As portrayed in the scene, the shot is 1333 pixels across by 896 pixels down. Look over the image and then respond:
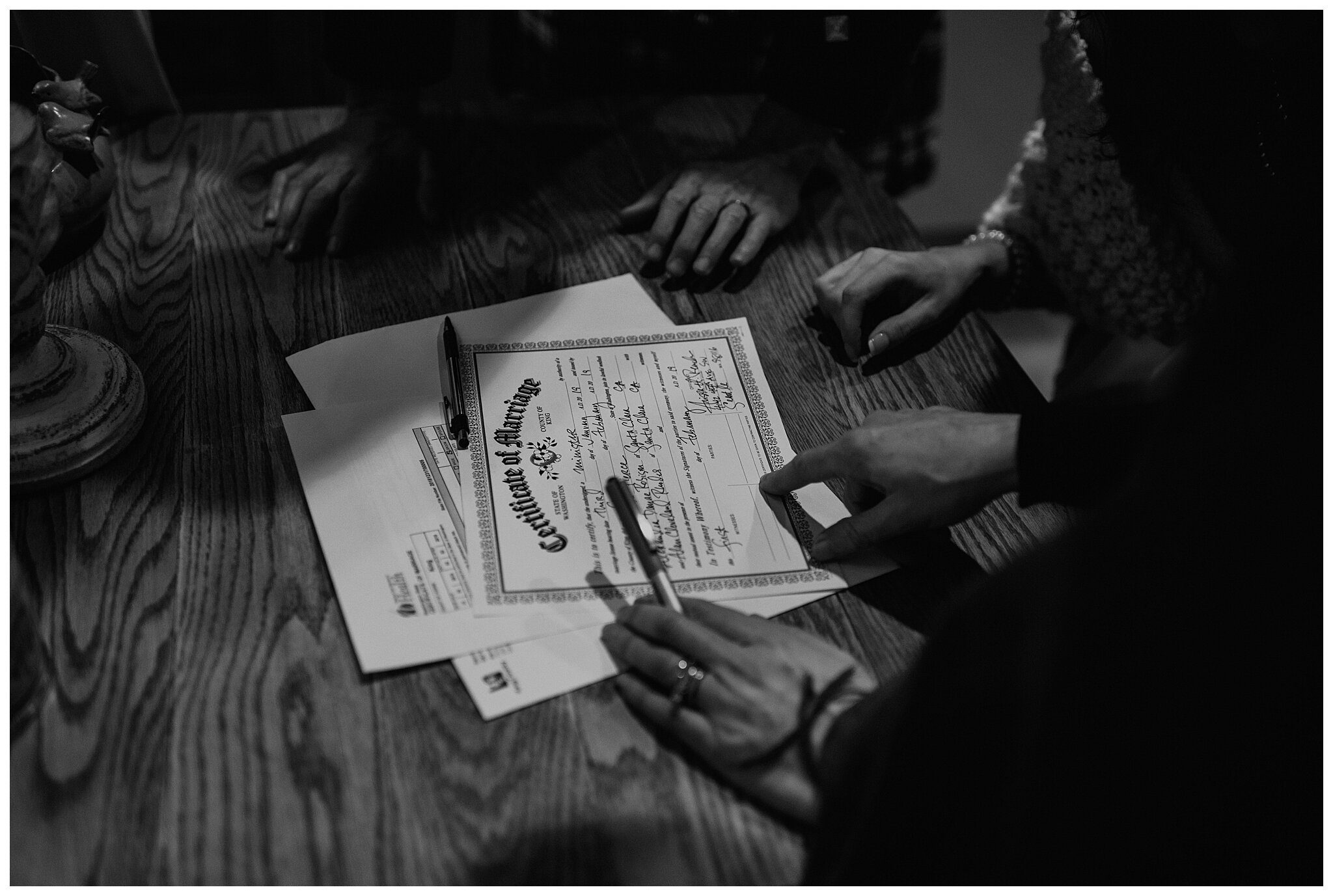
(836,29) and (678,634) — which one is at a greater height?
(836,29)

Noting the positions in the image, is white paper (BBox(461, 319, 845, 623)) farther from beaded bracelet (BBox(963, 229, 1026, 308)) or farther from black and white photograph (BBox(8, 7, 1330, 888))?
beaded bracelet (BBox(963, 229, 1026, 308))

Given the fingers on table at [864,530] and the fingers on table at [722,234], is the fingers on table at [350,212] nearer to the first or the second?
the fingers on table at [722,234]

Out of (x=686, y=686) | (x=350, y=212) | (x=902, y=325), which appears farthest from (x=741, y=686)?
(x=350, y=212)

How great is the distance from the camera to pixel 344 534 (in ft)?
2.04

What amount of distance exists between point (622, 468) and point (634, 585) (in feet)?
0.36

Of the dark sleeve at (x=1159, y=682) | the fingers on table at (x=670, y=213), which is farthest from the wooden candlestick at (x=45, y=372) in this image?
the dark sleeve at (x=1159, y=682)

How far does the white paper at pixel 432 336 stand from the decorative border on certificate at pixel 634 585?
19 millimetres

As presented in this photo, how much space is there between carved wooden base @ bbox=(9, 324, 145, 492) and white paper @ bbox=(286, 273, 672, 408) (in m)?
0.13

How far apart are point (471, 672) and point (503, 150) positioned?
0.69 metres

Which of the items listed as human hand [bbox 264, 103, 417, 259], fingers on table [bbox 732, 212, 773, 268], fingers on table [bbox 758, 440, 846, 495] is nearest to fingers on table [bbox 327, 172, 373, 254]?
human hand [bbox 264, 103, 417, 259]

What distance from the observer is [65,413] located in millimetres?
642

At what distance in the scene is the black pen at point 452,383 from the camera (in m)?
0.69

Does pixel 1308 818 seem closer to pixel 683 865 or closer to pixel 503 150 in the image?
pixel 683 865

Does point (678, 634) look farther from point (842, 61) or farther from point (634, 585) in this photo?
point (842, 61)
